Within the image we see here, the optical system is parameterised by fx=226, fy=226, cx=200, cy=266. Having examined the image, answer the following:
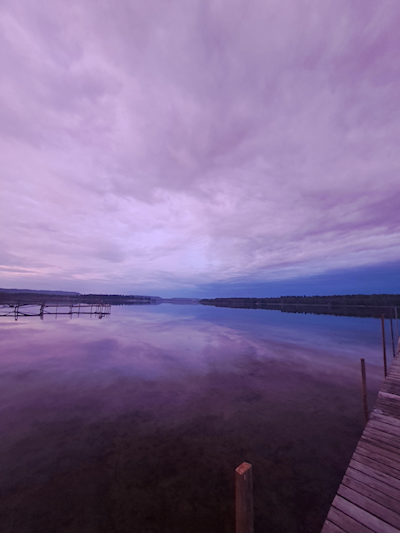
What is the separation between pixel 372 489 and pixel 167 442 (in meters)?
6.59

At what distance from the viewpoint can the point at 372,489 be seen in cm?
513

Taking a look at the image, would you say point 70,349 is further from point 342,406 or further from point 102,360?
point 342,406

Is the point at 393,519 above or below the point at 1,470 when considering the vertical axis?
above

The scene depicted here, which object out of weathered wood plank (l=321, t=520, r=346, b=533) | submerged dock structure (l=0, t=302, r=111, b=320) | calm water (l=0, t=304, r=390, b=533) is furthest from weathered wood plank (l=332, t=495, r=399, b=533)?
submerged dock structure (l=0, t=302, r=111, b=320)

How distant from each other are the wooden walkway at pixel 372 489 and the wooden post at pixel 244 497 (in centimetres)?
188

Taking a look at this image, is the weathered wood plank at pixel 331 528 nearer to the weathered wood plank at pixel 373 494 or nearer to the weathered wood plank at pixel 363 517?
the weathered wood plank at pixel 363 517

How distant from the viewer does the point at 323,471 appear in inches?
292

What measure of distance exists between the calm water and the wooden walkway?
1.50 metres

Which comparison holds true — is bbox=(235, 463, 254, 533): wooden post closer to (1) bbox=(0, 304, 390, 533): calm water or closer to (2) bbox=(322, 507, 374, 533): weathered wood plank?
(2) bbox=(322, 507, 374, 533): weathered wood plank

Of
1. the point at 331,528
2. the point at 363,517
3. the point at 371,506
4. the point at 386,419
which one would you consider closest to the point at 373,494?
the point at 371,506

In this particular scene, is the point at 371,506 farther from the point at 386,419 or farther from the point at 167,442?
the point at 167,442

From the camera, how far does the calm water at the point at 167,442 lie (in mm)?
5926

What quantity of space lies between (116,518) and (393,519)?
6223 mm

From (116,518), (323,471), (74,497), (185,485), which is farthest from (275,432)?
(74,497)
